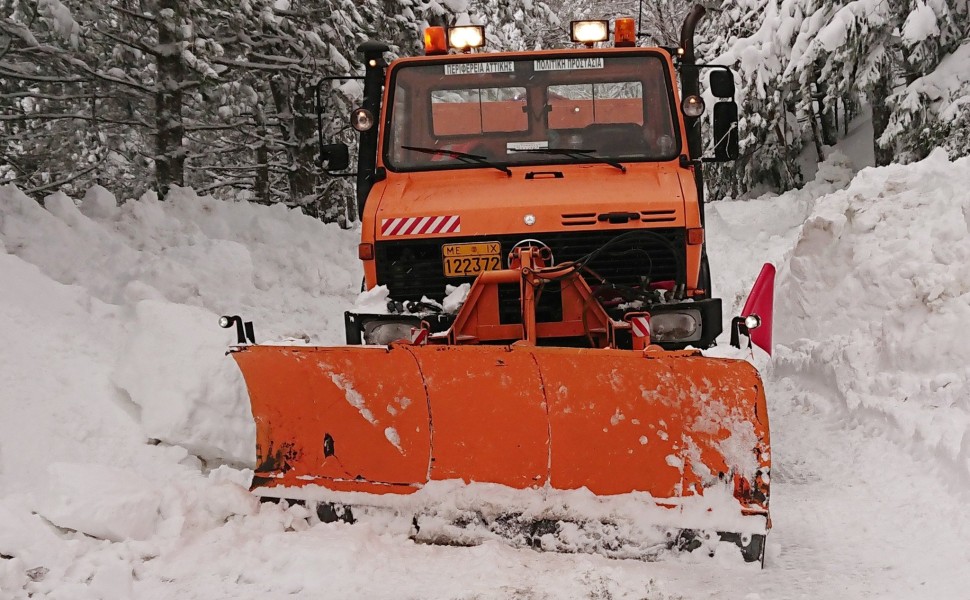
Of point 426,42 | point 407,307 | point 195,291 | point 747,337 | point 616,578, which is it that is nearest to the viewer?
point 616,578

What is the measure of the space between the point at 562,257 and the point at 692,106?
4.24ft

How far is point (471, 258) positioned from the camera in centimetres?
462

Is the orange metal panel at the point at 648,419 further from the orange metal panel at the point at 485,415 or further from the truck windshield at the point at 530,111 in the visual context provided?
the truck windshield at the point at 530,111

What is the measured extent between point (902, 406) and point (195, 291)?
5774 mm

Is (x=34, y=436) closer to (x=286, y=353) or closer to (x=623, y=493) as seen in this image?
(x=286, y=353)

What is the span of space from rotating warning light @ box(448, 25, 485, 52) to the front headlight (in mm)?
2196

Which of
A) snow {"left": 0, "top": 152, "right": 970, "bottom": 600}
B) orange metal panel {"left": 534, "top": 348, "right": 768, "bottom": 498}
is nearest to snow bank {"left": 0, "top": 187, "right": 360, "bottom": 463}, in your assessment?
snow {"left": 0, "top": 152, "right": 970, "bottom": 600}

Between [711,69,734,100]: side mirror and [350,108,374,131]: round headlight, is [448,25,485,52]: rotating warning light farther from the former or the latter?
[711,69,734,100]: side mirror

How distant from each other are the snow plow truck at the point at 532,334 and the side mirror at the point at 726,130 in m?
0.01

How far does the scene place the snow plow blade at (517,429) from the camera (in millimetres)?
3486

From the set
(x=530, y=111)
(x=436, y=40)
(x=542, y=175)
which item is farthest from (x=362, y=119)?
(x=542, y=175)

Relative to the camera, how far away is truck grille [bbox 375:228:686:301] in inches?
180

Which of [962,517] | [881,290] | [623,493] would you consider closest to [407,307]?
[623,493]

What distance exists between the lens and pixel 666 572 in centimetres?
337
